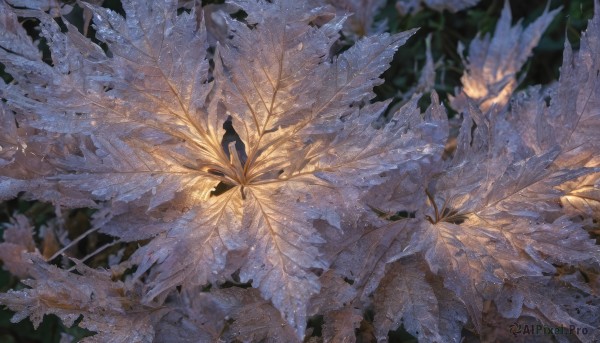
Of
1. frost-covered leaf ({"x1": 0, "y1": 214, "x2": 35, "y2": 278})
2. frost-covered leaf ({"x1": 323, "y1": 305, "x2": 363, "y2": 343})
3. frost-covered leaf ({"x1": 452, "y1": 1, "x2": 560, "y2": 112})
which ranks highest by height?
frost-covered leaf ({"x1": 452, "y1": 1, "x2": 560, "y2": 112})

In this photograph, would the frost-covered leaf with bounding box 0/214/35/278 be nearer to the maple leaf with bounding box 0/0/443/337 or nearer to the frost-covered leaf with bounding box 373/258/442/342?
the maple leaf with bounding box 0/0/443/337

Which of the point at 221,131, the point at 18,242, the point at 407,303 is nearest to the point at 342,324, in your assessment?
the point at 407,303

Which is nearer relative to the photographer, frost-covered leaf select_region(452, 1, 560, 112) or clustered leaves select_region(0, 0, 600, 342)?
clustered leaves select_region(0, 0, 600, 342)

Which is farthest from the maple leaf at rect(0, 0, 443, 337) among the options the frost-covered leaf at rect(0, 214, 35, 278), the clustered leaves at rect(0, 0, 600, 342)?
A: the frost-covered leaf at rect(0, 214, 35, 278)

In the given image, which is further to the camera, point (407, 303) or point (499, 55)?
point (499, 55)

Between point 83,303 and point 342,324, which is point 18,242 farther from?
point 342,324

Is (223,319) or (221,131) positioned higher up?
(221,131)

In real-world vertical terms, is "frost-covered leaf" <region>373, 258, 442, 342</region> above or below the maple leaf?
below

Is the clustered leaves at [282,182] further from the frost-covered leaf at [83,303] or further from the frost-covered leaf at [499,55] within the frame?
the frost-covered leaf at [499,55]

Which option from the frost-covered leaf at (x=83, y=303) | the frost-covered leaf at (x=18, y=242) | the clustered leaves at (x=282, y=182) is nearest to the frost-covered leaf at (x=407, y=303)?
the clustered leaves at (x=282, y=182)
